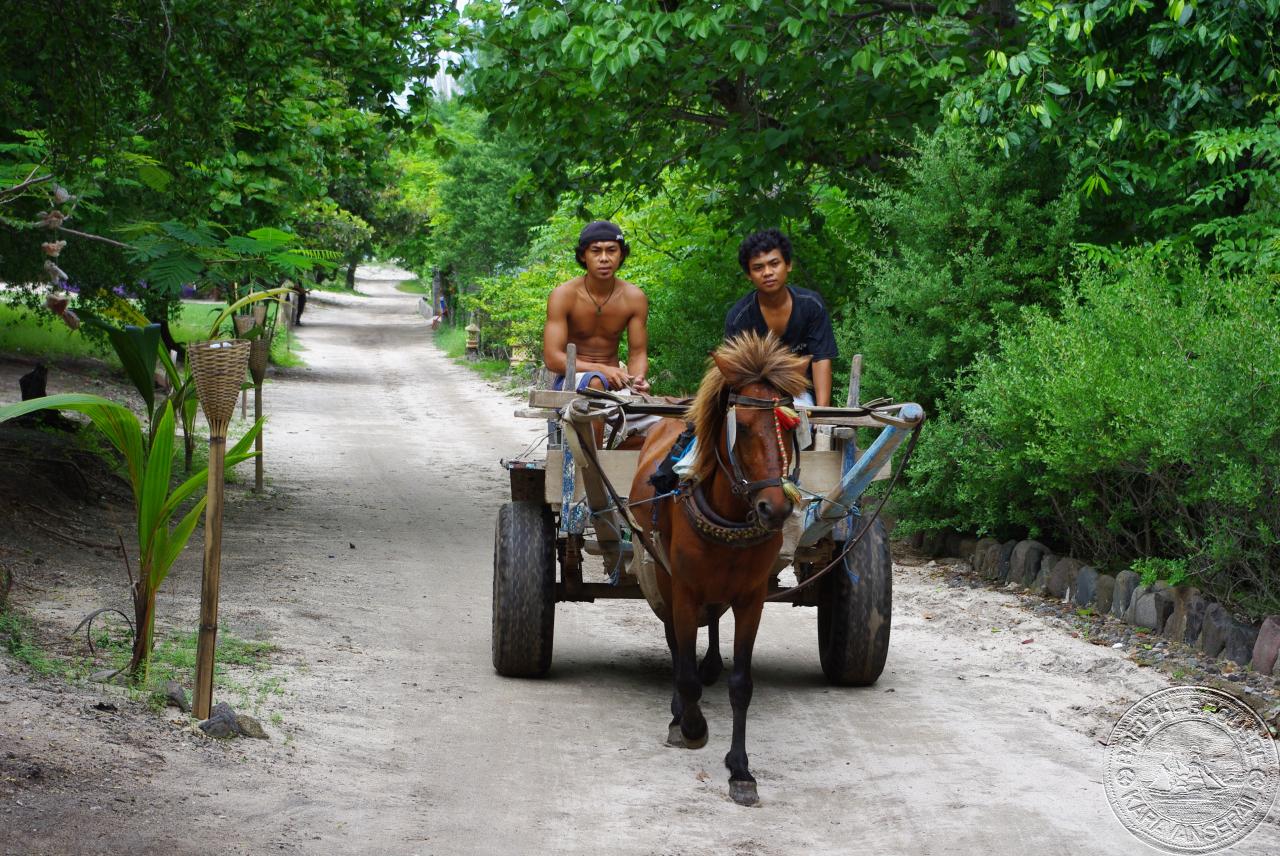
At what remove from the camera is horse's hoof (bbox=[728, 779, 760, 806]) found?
19.5 feet

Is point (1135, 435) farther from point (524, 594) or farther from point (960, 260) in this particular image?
point (524, 594)

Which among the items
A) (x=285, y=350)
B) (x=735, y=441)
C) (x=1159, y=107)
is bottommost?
(x=285, y=350)

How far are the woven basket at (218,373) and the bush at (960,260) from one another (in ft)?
23.5

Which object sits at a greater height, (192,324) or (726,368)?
(726,368)

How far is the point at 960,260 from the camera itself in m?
12.2

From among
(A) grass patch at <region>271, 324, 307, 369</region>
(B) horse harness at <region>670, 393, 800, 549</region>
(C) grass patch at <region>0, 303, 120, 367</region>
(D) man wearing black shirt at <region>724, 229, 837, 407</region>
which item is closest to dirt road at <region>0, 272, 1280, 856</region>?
(B) horse harness at <region>670, 393, 800, 549</region>

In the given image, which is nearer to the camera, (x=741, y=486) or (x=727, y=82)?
(x=741, y=486)

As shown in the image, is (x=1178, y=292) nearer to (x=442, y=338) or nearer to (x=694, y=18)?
(x=694, y=18)

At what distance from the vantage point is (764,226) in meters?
14.0

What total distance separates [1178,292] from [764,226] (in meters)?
4.41

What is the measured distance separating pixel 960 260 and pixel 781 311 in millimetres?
4787

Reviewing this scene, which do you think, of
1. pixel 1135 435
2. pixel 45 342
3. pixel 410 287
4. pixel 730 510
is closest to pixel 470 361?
pixel 45 342

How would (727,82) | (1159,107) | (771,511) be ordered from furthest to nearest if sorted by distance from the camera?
(727,82) → (1159,107) → (771,511)

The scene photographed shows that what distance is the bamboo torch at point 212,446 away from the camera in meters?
6.21
